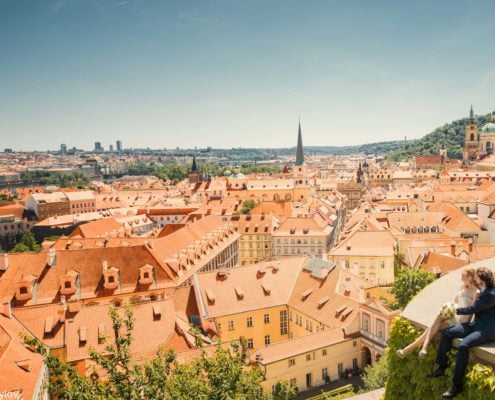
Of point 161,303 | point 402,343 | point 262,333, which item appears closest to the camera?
point 402,343

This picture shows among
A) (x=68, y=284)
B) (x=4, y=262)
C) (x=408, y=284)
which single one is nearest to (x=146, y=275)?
(x=68, y=284)

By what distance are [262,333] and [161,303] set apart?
40.2ft

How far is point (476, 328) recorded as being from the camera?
26.9 ft

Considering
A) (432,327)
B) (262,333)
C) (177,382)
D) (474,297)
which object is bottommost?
(262,333)

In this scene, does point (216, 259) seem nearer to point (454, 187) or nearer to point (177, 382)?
point (177, 382)

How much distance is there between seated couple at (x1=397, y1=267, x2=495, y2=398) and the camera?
8102mm

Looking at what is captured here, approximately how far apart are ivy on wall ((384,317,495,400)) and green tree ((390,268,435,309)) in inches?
1277

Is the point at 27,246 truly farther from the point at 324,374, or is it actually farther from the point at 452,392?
the point at 452,392

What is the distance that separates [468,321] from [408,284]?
115 ft

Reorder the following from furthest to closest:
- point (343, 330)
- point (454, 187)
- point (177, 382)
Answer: point (454, 187) < point (343, 330) < point (177, 382)

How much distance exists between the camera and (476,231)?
65.8m

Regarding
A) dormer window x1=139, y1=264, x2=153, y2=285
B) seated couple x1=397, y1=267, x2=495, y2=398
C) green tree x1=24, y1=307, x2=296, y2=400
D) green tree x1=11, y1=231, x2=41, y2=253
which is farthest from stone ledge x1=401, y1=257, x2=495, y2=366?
green tree x1=11, y1=231, x2=41, y2=253

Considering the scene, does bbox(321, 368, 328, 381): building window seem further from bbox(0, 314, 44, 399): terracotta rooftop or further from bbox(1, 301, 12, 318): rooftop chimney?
bbox(1, 301, 12, 318): rooftop chimney

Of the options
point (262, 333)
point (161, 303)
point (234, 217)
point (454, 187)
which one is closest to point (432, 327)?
point (161, 303)
